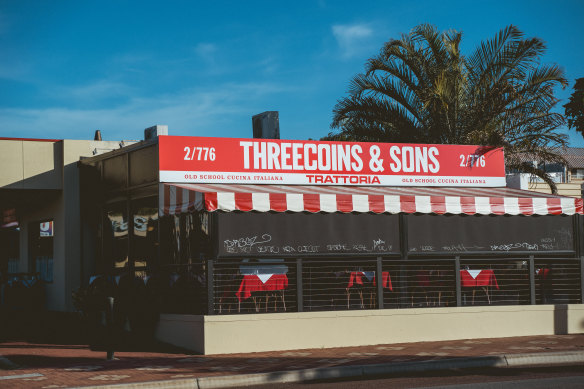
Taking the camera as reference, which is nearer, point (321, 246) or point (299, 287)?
point (299, 287)

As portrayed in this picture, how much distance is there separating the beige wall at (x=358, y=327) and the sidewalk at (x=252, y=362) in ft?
1.23

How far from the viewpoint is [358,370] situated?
10.4m

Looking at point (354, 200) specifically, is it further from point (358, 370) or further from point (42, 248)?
point (42, 248)

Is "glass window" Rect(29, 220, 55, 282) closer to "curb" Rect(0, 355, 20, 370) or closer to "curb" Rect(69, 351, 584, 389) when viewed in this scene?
"curb" Rect(0, 355, 20, 370)

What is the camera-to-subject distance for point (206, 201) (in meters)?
12.7

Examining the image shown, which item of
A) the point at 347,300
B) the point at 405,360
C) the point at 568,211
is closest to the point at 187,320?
the point at 347,300

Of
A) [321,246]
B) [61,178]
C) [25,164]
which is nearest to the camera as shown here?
[321,246]

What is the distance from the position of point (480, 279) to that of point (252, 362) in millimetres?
5970

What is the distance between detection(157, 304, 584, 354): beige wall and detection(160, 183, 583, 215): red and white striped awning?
1.88 m

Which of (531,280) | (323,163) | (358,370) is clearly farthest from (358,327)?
(531,280)

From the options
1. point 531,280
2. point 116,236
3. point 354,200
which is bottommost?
point 531,280

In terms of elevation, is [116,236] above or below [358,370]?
above

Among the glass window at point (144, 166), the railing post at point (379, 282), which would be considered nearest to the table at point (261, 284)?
the railing post at point (379, 282)

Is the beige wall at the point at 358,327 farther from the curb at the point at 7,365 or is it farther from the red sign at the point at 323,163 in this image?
the red sign at the point at 323,163
